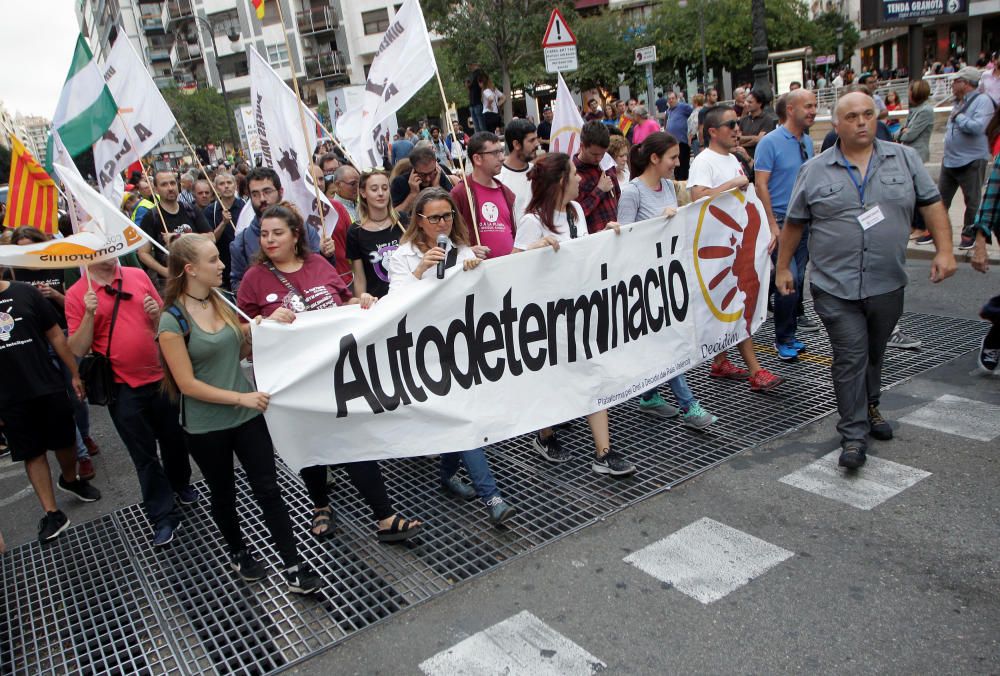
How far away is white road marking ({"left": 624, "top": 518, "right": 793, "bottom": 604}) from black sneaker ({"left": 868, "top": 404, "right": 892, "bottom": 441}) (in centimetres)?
142

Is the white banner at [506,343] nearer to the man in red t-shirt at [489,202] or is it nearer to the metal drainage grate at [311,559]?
the metal drainage grate at [311,559]

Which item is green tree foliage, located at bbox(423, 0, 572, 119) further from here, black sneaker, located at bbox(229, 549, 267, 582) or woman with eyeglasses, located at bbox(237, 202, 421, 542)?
black sneaker, located at bbox(229, 549, 267, 582)

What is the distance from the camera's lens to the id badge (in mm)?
4473

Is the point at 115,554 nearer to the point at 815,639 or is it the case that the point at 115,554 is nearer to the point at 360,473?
the point at 360,473

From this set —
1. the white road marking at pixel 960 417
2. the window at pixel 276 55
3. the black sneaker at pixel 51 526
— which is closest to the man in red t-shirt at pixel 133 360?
the black sneaker at pixel 51 526

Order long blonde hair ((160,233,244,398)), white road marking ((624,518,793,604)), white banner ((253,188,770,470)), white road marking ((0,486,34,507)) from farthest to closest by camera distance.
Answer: white road marking ((0,486,34,507)) < white banner ((253,188,770,470)) < long blonde hair ((160,233,244,398)) < white road marking ((624,518,793,604))

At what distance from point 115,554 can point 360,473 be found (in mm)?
1666

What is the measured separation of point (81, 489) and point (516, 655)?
Answer: 12.3 ft

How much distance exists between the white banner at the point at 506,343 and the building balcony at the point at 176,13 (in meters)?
80.7

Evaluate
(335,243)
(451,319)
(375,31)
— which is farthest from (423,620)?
(375,31)

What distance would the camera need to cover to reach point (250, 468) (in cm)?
385

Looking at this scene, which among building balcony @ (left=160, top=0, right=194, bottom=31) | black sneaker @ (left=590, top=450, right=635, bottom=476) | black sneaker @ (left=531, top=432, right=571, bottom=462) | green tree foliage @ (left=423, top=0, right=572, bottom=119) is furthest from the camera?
building balcony @ (left=160, top=0, right=194, bottom=31)

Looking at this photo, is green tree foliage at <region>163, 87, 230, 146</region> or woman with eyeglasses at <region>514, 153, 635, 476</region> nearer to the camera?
woman with eyeglasses at <region>514, 153, 635, 476</region>

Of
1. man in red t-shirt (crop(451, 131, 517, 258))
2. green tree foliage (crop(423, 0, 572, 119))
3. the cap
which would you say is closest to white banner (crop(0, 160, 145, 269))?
man in red t-shirt (crop(451, 131, 517, 258))
